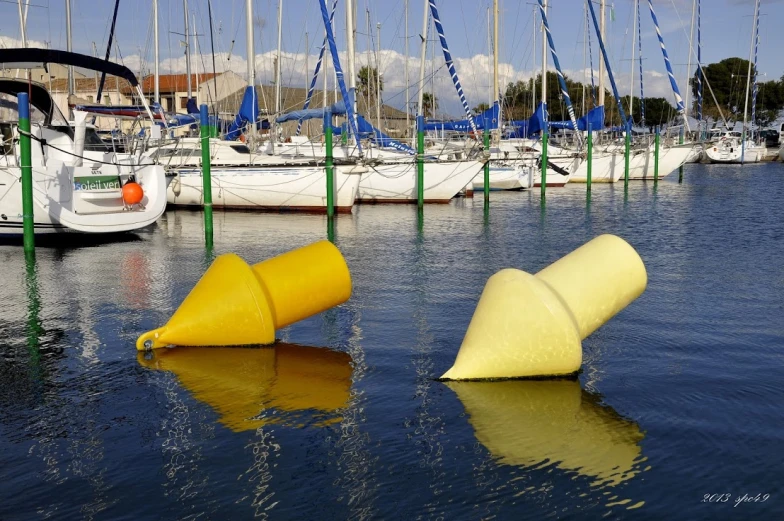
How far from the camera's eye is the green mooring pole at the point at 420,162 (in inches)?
1105

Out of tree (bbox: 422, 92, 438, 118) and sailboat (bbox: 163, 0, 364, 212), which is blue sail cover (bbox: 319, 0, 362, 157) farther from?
tree (bbox: 422, 92, 438, 118)

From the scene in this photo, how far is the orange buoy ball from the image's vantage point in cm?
1962

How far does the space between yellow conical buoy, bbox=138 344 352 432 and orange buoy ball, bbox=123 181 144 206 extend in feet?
36.0

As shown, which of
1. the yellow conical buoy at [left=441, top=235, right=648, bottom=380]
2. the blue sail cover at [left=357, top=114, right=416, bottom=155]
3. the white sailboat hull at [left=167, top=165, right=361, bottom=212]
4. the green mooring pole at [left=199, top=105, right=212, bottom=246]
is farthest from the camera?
the blue sail cover at [left=357, top=114, right=416, bottom=155]

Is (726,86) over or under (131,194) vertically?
over

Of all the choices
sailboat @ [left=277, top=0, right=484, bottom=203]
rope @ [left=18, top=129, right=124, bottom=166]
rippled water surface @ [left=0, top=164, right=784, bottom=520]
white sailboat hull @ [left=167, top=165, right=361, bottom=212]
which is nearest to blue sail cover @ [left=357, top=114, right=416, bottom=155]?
sailboat @ [left=277, top=0, right=484, bottom=203]

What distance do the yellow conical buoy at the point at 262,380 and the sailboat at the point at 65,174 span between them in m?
9.92

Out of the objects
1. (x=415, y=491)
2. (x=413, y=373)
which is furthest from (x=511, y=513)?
(x=413, y=373)

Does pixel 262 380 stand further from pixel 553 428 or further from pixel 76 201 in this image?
pixel 76 201

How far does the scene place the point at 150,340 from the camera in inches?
367

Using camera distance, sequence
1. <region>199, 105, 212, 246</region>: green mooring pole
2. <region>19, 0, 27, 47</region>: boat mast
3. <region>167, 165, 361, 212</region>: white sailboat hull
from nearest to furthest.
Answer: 1. <region>199, 105, 212, 246</region>: green mooring pole
2. <region>167, 165, 361, 212</region>: white sailboat hull
3. <region>19, 0, 27, 47</region>: boat mast

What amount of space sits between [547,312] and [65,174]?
1325 centimetres

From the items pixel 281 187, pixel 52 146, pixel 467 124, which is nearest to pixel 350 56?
pixel 281 187

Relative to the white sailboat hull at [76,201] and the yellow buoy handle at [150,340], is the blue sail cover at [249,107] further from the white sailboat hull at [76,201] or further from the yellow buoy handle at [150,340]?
the yellow buoy handle at [150,340]
